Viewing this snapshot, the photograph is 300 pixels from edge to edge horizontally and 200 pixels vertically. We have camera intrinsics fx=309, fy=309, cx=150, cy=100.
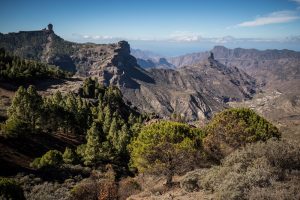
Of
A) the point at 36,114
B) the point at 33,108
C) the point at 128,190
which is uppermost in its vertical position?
the point at 33,108

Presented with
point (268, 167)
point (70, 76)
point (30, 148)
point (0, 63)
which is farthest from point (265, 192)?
point (70, 76)

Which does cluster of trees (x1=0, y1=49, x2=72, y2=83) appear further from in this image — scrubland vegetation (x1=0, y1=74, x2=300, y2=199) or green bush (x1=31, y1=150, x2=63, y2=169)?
green bush (x1=31, y1=150, x2=63, y2=169)

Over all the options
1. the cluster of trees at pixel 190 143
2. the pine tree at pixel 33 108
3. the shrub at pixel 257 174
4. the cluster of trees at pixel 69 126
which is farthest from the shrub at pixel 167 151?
the pine tree at pixel 33 108

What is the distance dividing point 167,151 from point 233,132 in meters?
8.63

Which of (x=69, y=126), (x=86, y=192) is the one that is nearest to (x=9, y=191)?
(x=86, y=192)

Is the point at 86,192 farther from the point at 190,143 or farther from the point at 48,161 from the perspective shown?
the point at 48,161

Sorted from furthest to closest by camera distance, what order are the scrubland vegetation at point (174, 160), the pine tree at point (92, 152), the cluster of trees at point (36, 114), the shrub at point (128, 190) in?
1. the cluster of trees at point (36, 114)
2. the pine tree at point (92, 152)
3. the shrub at point (128, 190)
4. the scrubland vegetation at point (174, 160)

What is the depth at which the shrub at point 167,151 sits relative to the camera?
37.8m

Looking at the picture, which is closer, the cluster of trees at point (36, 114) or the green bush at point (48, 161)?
the green bush at point (48, 161)

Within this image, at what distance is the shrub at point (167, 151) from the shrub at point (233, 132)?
2485 millimetres

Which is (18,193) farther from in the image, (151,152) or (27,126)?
(27,126)

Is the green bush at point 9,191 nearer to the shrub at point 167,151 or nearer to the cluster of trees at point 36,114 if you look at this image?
the shrub at point 167,151

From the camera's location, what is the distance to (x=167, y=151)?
126 feet

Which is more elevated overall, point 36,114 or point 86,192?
point 86,192
